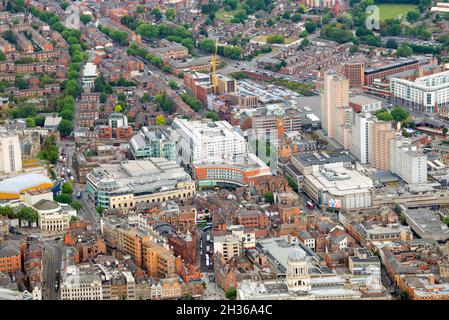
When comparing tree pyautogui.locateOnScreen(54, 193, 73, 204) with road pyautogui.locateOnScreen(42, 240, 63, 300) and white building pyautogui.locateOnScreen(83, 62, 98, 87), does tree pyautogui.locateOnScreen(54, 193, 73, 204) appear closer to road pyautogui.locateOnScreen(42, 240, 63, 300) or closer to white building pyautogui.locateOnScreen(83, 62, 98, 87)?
road pyautogui.locateOnScreen(42, 240, 63, 300)

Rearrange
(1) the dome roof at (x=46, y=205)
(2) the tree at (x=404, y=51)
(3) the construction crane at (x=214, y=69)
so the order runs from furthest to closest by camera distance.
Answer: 1. (2) the tree at (x=404, y=51)
2. (3) the construction crane at (x=214, y=69)
3. (1) the dome roof at (x=46, y=205)

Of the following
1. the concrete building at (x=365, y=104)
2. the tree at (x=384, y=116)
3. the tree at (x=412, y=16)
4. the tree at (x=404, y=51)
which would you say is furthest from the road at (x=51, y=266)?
the tree at (x=412, y=16)

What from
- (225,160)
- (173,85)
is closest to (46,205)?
(225,160)

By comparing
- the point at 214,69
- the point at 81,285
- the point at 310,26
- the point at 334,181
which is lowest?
the point at 334,181

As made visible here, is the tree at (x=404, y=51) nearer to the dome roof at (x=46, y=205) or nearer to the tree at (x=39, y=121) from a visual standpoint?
the tree at (x=39, y=121)

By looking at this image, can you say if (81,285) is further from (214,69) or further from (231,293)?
(214,69)

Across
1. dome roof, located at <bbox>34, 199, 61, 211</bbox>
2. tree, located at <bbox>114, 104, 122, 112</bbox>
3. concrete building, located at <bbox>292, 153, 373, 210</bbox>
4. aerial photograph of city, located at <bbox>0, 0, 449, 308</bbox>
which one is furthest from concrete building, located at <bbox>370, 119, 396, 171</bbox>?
tree, located at <bbox>114, 104, 122, 112</bbox>
